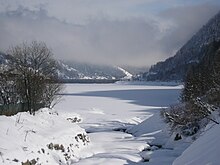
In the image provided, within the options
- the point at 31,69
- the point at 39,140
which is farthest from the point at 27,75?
the point at 39,140

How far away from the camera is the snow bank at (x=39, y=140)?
1573 centimetres

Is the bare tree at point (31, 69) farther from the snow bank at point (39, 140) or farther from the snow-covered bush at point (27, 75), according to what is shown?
the snow bank at point (39, 140)

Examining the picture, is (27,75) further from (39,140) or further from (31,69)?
(39,140)

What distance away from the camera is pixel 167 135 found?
3806 centimetres

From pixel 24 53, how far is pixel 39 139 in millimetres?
25031

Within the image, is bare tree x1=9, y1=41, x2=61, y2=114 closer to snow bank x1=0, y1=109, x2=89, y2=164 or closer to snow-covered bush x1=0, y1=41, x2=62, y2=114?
snow-covered bush x1=0, y1=41, x2=62, y2=114

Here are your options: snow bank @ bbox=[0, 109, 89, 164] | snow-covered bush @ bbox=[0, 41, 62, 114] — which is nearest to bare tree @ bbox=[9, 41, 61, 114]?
snow-covered bush @ bbox=[0, 41, 62, 114]

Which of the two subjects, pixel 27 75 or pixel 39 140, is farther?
pixel 27 75

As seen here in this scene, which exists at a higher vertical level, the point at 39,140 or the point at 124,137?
the point at 39,140

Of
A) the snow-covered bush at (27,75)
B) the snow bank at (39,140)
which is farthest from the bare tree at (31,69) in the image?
the snow bank at (39,140)

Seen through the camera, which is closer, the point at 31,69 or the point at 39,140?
the point at 39,140

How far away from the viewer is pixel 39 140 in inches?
758

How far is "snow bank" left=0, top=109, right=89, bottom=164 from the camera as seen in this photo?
1573 centimetres

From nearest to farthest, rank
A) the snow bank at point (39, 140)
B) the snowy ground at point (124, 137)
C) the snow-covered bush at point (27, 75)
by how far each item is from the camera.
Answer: the snow bank at point (39, 140), the snowy ground at point (124, 137), the snow-covered bush at point (27, 75)
